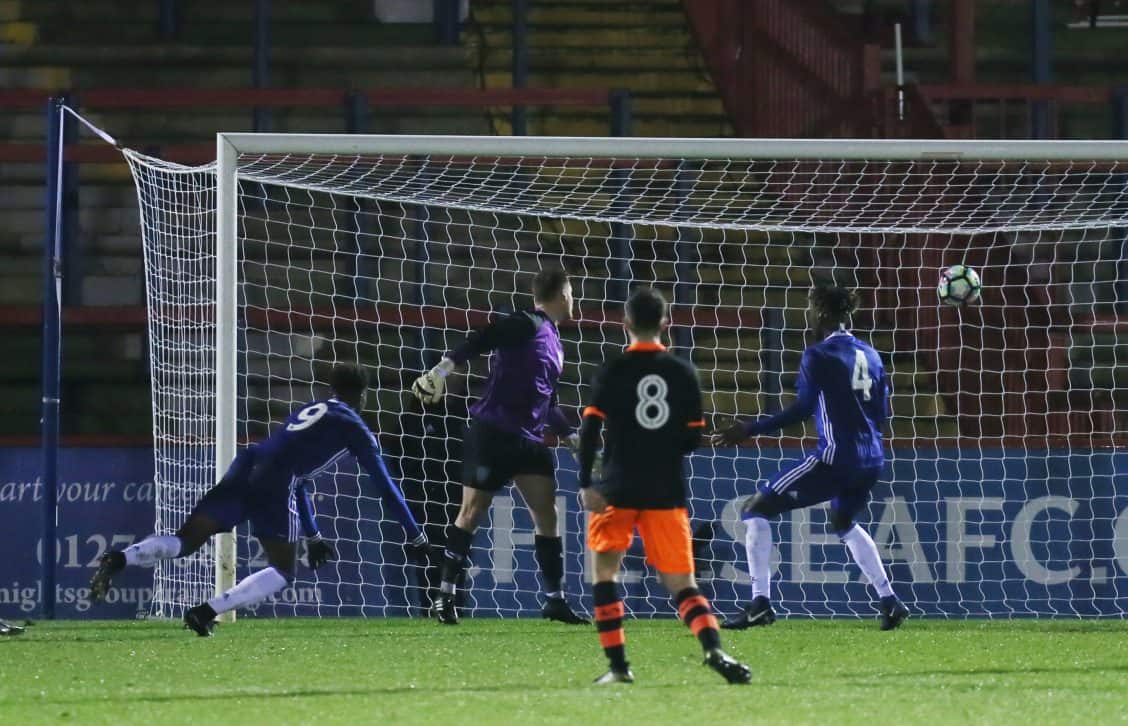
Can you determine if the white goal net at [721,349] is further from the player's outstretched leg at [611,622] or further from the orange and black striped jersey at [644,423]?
the player's outstretched leg at [611,622]

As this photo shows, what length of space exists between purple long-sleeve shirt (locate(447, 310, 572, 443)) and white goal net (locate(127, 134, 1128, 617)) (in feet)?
2.91

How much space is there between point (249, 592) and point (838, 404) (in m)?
2.93

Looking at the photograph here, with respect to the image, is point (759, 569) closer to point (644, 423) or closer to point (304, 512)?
Answer: point (304, 512)

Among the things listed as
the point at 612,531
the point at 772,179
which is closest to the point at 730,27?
the point at 772,179

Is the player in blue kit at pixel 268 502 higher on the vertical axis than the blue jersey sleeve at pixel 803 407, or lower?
lower

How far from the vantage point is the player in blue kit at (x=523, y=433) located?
9.72 metres

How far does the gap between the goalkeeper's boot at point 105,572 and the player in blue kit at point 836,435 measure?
112 inches

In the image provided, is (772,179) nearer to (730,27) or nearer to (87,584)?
(730,27)

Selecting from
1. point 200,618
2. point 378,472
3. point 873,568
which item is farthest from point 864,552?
point 200,618

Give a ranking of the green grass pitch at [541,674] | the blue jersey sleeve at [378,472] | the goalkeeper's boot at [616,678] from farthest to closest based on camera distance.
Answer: the blue jersey sleeve at [378,472] → the goalkeeper's boot at [616,678] → the green grass pitch at [541,674]

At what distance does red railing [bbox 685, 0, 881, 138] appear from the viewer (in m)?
13.5

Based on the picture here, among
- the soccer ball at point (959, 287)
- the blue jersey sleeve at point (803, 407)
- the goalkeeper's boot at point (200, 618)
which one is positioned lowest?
the goalkeeper's boot at point (200, 618)

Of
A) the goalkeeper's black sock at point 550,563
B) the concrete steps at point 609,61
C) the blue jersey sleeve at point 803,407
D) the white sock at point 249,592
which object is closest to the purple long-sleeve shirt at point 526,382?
the goalkeeper's black sock at point 550,563

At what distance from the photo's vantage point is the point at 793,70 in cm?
1412
